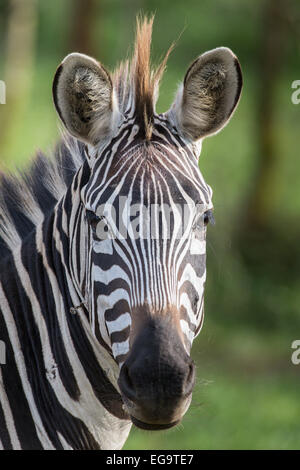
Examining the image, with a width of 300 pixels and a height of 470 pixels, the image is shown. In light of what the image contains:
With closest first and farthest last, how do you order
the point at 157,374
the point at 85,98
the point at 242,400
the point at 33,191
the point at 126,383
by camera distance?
the point at 157,374, the point at 126,383, the point at 85,98, the point at 33,191, the point at 242,400

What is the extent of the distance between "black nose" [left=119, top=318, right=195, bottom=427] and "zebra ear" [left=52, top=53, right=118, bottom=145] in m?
1.18

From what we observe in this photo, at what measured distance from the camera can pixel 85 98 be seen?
388cm

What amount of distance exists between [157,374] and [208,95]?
1634 mm

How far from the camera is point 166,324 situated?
11.0 feet

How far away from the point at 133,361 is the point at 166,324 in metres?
0.23

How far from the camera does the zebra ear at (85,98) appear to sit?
3.76 metres

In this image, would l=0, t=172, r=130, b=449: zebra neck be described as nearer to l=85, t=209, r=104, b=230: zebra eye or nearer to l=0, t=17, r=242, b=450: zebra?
l=0, t=17, r=242, b=450: zebra

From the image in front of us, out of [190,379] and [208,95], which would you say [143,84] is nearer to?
[208,95]

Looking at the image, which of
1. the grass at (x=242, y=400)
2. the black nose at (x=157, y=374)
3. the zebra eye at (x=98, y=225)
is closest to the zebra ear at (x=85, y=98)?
the zebra eye at (x=98, y=225)

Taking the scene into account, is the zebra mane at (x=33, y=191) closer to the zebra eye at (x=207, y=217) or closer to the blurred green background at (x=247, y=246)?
the blurred green background at (x=247, y=246)

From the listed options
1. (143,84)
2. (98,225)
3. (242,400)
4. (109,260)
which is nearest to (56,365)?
(109,260)

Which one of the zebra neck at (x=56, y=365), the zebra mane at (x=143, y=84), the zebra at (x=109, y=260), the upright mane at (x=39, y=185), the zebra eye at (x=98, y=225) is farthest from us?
the upright mane at (x=39, y=185)
